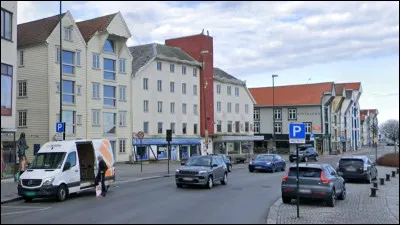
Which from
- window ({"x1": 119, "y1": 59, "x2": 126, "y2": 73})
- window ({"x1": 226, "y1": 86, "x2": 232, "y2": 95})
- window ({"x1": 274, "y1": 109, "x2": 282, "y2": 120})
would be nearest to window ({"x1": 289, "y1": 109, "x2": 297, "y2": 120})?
window ({"x1": 274, "y1": 109, "x2": 282, "y2": 120})

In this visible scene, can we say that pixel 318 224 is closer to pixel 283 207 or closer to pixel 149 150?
pixel 283 207

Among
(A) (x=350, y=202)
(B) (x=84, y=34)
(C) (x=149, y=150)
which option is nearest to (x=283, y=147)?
(C) (x=149, y=150)

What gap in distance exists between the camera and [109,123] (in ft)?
159

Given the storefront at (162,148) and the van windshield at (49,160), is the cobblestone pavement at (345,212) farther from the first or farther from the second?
the storefront at (162,148)

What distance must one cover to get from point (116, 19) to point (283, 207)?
37148 millimetres

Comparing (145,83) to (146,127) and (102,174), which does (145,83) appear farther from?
(102,174)

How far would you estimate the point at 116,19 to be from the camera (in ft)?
160

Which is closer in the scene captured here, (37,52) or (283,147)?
(37,52)

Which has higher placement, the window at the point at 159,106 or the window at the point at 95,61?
the window at the point at 95,61

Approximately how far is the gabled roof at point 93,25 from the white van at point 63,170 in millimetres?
27631

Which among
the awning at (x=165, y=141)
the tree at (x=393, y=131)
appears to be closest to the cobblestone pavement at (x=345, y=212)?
the tree at (x=393, y=131)

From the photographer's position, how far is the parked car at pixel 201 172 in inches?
850

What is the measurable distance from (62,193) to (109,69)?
3199 cm

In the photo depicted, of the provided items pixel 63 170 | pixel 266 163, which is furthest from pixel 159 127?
pixel 63 170
